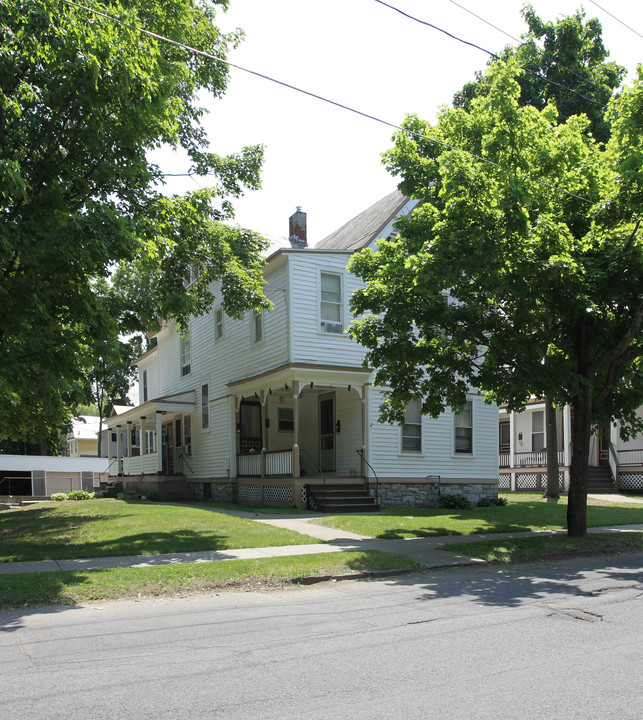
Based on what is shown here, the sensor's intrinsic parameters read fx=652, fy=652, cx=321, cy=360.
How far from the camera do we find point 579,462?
1343cm

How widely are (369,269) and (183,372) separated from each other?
1716cm

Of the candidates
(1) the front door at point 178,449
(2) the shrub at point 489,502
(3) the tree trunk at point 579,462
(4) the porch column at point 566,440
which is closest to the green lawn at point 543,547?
(3) the tree trunk at point 579,462

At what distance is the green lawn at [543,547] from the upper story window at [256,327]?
1163cm

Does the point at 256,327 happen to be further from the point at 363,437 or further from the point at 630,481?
the point at 630,481

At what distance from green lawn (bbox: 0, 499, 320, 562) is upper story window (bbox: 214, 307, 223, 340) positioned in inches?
352

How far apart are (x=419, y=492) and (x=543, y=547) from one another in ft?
31.5

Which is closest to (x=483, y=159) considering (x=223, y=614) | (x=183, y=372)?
(x=223, y=614)

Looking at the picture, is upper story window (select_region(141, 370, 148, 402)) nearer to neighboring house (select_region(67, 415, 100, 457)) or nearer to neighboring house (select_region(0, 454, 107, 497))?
neighboring house (select_region(0, 454, 107, 497))

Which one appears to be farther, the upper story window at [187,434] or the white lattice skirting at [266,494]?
the upper story window at [187,434]

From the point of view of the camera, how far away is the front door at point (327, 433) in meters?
22.3

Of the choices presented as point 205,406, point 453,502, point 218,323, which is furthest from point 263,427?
point 453,502

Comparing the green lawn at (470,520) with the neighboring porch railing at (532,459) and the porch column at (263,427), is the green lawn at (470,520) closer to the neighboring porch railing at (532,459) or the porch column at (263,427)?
the porch column at (263,427)

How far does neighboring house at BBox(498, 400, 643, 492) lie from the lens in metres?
29.9

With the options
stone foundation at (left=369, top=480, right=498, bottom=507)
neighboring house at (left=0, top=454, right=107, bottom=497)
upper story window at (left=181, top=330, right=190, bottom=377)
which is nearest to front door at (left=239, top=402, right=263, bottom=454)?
stone foundation at (left=369, top=480, right=498, bottom=507)
